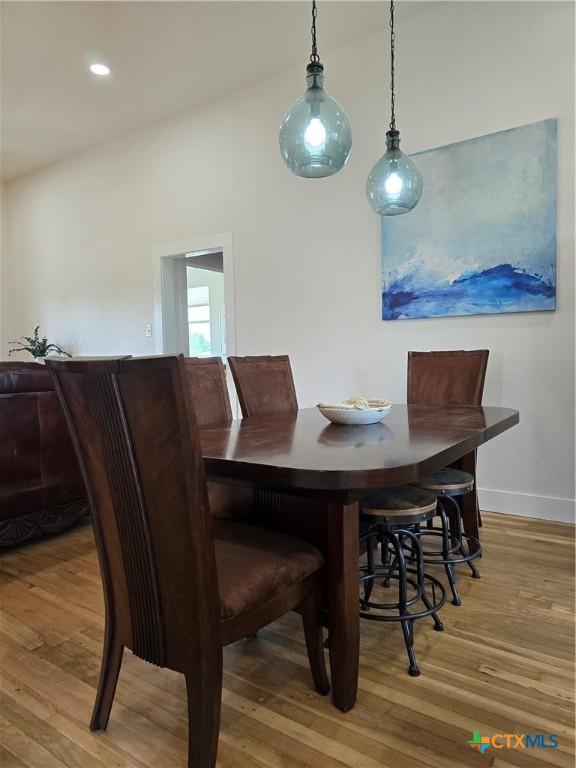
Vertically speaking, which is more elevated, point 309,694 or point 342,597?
point 342,597

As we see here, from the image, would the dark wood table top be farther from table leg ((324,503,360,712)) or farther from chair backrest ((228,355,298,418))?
chair backrest ((228,355,298,418))

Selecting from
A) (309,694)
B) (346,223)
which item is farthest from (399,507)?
(346,223)

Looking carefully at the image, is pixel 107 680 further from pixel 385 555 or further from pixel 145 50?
pixel 145 50

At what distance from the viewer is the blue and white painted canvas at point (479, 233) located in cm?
295

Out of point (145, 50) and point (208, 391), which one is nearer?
point (208, 391)

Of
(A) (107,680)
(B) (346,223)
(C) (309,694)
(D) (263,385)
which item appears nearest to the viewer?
(A) (107,680)

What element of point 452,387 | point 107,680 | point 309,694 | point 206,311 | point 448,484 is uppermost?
point 206,311

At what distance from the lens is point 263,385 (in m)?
2.74

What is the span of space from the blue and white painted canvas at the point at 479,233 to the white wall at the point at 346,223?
8 cm

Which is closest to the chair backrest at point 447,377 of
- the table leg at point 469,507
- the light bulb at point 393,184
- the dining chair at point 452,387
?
the dining chair at point 452,387

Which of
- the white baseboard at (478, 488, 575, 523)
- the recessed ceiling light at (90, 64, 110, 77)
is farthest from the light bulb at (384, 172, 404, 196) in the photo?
the recessed ceiling light at (90, 64, 110, 77)

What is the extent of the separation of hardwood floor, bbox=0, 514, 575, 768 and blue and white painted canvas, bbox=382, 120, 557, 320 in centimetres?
176

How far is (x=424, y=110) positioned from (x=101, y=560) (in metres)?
3.40

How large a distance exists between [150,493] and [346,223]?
3.14m
